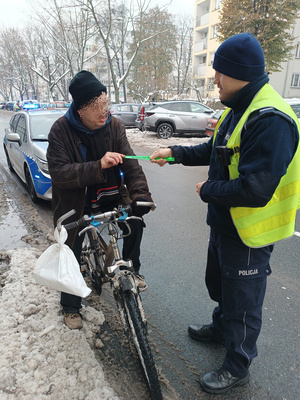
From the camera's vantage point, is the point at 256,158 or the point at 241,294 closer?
the point at 256,158

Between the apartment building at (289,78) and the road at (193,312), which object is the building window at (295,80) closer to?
the apartment building at (289,78)

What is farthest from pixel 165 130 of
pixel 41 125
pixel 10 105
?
pixel 10 105

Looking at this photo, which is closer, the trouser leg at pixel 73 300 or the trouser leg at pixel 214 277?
the trouser leg at pixel 214 277

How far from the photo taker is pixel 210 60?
36438mm

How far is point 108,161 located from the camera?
82.0 inches

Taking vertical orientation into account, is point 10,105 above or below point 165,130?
below

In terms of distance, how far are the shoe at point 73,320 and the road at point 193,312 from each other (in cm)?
46

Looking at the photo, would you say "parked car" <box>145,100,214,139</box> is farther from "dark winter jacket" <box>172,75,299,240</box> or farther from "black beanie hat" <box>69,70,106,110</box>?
"dark winter jacket" <box>172,75,299,240</box>

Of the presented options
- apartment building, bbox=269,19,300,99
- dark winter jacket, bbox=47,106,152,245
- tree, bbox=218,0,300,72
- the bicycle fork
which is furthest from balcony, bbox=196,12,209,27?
the bicycle fork

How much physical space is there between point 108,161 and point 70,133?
0.46 m

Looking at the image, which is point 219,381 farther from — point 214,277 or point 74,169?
point 74,169

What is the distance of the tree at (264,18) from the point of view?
1619cm

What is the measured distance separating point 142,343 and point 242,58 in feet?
5.81

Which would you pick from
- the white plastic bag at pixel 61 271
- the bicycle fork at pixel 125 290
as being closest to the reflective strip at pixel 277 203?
the bicycle fork at pixel 125 290
